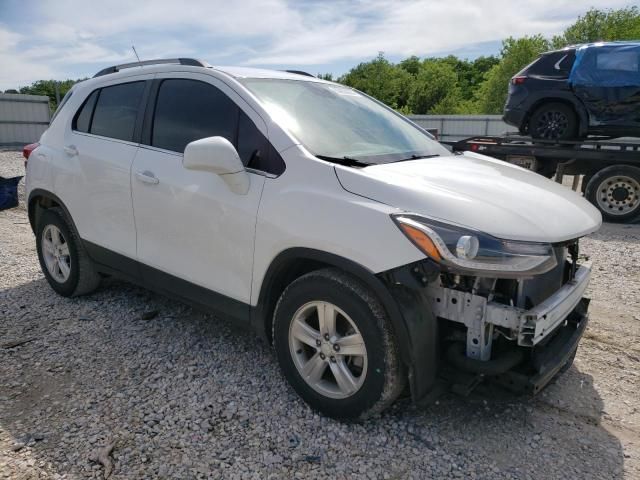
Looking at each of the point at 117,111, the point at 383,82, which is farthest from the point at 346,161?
the point at 383,82

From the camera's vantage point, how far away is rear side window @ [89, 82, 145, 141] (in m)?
3.70

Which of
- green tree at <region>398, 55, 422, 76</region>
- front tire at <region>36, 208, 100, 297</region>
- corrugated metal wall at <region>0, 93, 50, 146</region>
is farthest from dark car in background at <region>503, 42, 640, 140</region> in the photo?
green tree at <region>398, 55, 422, 76</region>

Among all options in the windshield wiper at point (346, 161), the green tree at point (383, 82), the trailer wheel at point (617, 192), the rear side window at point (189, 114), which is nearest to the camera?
the windshield wiper at point (346, 161)

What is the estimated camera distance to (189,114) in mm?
3309

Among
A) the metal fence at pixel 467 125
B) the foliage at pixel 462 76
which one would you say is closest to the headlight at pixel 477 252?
the metal fence at pixel 467 125

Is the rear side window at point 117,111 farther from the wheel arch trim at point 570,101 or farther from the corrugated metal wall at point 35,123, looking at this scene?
the corrugated metal wall at point 35,123

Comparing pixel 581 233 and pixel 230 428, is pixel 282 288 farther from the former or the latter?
pixel 581 233

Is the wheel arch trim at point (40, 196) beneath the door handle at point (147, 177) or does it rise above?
beneath

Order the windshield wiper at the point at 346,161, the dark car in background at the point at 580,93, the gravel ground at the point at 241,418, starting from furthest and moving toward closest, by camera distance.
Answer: the dark car in background at the point at 580,93 → the windshield wiper at the point at 346,161 → the gravel ground at the point at 241,418

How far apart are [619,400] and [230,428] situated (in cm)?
226

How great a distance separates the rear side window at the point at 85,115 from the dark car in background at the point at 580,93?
7561 mm

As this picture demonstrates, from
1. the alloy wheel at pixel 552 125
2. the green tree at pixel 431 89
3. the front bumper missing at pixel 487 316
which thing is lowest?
the front bumper missing at pixel 487 316

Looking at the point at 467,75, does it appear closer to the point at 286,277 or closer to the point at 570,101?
the point at 570,101

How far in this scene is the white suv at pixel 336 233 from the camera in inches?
A: 91.3
